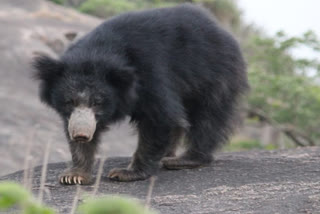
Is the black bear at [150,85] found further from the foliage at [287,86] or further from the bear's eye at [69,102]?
Answer: the foliage at [287,86]

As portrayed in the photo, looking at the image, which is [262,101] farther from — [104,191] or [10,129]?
[104,191]

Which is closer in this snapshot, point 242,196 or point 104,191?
point 242,196

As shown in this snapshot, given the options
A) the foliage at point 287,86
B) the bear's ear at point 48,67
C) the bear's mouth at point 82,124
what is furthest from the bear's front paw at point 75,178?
the foliage at point 287,86

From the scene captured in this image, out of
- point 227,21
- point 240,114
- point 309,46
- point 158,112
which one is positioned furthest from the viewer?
point 227,21

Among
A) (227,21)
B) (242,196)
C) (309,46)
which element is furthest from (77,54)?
(227,21)

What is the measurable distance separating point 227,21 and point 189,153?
16.6 meters

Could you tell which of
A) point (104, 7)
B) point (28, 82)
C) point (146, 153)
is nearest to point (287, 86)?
point (28, 82)

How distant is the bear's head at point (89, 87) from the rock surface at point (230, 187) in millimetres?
518

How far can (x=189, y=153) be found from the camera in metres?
4.69

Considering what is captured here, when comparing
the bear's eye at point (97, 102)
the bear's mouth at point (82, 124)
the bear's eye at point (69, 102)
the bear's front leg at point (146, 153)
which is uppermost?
the bear's eye at point (97, 102)

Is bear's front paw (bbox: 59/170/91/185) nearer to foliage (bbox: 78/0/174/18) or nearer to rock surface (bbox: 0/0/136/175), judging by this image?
rock surface (bbox: 0/0/136/175)

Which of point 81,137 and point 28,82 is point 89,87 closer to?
point 81,137

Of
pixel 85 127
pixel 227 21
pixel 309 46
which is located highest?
pixel 227 21

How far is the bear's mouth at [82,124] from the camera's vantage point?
358cm
